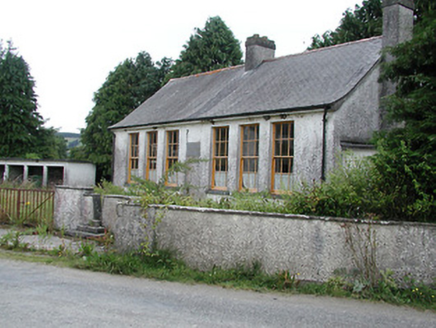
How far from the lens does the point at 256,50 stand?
19984 millimetres

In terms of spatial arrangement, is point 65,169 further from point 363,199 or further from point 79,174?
point 363,199

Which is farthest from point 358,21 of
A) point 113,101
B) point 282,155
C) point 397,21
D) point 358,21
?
point 113,101

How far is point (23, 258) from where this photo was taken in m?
8.99

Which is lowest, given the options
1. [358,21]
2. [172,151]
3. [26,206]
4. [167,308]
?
[167,308]

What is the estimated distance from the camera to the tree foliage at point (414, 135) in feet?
22.6

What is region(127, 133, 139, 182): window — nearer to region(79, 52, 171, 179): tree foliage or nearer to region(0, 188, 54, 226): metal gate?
region(0, 188, 54, 226): metal gate

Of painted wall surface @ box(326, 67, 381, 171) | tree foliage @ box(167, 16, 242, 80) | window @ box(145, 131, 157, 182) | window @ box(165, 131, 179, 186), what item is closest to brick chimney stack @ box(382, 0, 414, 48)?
painted wall surface @ box(326, 67, 381, 171)

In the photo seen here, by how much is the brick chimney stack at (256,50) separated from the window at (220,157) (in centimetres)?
489

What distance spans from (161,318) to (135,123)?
16059 millimetres

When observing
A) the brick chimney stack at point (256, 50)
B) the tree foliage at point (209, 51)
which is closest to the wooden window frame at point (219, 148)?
the brick chimney stack at point (256, 50)

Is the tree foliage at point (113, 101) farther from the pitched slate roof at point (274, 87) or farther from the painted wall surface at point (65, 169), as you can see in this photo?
the pitched slate roof at point (274, 87)

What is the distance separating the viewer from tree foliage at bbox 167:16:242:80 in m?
36.3

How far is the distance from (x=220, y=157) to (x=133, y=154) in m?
6.24

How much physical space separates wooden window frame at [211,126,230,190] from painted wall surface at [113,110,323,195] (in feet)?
0.51
